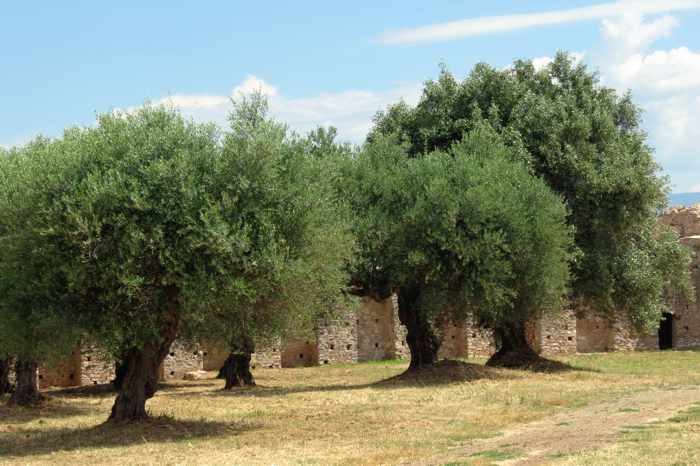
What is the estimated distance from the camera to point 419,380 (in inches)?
1149

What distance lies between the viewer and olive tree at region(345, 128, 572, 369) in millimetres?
27562

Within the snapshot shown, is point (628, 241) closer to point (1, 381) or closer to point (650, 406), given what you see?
point (650, 406)

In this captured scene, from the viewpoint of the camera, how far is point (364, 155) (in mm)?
29875

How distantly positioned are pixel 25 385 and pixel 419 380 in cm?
1063

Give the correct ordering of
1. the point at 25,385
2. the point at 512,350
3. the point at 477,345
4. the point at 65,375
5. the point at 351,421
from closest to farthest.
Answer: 1. the point at 351,421
2. the point at 25,385
3. the point at 512,350
4. the point at 65,375
5. the point at 477,345

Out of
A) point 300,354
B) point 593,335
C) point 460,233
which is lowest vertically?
point 300,354

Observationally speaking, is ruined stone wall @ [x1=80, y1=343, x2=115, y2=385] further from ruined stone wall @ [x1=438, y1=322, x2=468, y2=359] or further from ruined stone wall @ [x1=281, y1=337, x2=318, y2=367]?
ruined stone wall @ [x1=438, y1=322, x2=468, y2=359]

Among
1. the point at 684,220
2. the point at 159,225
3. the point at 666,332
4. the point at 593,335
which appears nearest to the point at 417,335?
the point at 159,225

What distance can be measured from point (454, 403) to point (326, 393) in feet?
16.7

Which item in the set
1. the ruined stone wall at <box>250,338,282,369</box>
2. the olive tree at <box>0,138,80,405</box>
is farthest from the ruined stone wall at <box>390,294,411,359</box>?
the olive tree at <box>0,138,80,405</box>

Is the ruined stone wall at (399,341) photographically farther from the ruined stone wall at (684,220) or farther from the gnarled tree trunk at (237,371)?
the ruined stone wall at (684,220)

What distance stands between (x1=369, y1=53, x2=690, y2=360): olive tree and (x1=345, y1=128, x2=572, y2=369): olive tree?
2.44m

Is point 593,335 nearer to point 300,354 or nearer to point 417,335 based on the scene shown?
point 300,354

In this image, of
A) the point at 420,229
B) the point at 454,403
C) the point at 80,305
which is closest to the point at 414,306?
the point at 420,229
